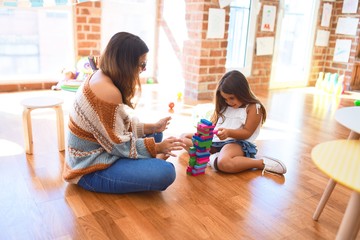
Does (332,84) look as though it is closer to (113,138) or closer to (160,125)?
(160,125)

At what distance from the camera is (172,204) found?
54.5 inches

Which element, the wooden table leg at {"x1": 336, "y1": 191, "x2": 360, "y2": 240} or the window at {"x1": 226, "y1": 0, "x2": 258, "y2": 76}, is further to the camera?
the window at {"x1": 226, "y1": 0, "x2": 258, "y2": 76}

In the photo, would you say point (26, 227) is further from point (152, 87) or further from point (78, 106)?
point (152, 87)

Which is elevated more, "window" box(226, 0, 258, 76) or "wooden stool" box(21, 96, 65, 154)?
"window" box(226, 0, 258, 76)

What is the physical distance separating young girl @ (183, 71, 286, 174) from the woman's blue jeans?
0.38m

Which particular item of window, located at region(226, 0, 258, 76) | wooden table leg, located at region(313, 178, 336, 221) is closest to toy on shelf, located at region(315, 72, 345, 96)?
window, located at region(226, 0, 258, 76)

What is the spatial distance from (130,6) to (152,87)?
893 millimetres

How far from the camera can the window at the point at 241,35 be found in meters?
3.52

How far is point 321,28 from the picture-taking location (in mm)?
4289

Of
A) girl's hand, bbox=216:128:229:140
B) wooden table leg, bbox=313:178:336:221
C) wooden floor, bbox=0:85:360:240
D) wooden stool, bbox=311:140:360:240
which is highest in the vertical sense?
wooden stool, bbox=311:140:360:240

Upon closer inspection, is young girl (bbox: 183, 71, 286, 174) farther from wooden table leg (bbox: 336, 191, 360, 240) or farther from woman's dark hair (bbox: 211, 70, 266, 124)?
wooden table leg (bbox: 336, 191, 360, 240)

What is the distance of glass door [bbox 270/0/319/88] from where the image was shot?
3977 mm

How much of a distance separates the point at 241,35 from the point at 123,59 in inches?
101

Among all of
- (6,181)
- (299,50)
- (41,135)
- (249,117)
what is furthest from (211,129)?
(299,50)
